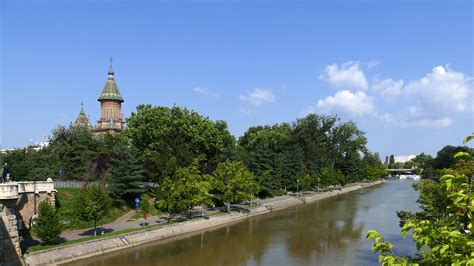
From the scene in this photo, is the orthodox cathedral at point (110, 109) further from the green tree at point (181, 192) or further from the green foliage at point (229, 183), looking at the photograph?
the green tree at point (181, 192)

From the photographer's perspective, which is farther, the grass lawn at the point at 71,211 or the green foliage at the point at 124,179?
the green foliage at the point at 124,179

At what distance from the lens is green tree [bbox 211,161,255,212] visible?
42.1 metres

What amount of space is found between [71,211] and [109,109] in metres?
54.6

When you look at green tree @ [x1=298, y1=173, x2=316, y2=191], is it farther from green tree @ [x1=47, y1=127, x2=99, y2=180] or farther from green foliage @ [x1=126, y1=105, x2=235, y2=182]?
green tree @ [x1=47, y1=127, x2=99, y2=180]

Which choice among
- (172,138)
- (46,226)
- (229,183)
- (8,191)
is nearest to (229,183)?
(229,183)

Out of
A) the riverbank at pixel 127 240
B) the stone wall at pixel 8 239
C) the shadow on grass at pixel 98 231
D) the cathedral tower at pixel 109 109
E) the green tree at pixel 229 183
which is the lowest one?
the riverbank at pixel 127 240

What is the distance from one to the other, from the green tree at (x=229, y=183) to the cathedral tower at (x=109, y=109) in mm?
47655

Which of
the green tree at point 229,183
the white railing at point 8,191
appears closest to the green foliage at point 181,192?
the green tree at point 229,183

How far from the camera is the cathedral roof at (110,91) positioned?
3369 inches

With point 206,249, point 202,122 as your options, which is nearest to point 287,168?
point 202,122

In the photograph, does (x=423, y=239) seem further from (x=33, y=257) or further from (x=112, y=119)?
(x=112, y=119)

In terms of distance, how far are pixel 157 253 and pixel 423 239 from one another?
2479 cm

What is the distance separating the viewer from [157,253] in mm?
27469

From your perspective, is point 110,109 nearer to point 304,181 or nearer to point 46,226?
point 304,181
